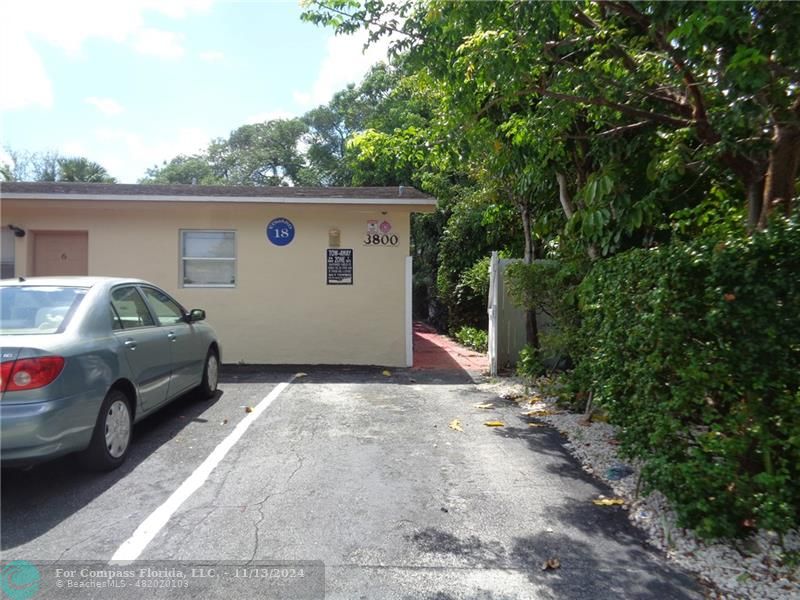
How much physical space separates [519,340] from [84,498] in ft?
22.3

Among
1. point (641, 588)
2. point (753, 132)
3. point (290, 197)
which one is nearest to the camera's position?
point (641, 588)

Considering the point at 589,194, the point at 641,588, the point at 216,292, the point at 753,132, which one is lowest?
the point at 641,588

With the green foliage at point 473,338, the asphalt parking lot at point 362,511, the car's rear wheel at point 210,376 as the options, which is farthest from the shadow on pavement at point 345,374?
the asphalt parking lot at point 362,511

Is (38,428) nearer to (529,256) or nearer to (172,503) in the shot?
(172,503)

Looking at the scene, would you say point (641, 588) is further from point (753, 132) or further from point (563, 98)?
point (563, 98)

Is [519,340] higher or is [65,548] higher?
[519,340]

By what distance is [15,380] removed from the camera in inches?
140

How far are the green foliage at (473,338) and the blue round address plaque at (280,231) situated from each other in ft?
14.9

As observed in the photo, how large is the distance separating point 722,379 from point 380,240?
7.00 meters

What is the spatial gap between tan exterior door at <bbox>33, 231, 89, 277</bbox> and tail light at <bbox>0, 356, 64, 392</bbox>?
6721mm

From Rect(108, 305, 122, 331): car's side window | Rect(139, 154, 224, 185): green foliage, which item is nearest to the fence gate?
A: Rect(108, 305, 122, 331): car's side window

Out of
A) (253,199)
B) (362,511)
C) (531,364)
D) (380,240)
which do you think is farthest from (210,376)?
(531,364)

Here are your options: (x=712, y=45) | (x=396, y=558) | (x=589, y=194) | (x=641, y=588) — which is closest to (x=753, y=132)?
(x=712, y=45)

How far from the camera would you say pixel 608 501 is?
3.97 meters
